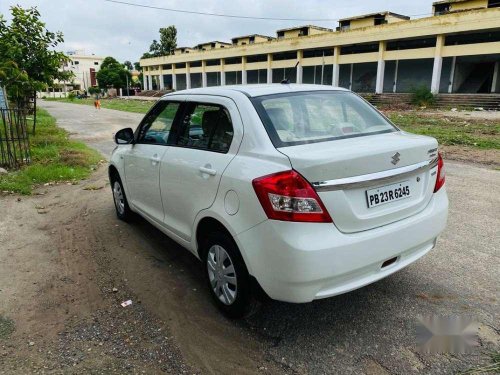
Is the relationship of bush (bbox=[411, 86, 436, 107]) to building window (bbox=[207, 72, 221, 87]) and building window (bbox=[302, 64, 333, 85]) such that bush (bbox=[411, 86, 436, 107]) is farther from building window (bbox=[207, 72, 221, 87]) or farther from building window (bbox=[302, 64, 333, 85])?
building window (bbox=[207, 72, 221, 87])

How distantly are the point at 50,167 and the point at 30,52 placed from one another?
17.2ft

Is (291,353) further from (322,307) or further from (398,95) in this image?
(398,95)

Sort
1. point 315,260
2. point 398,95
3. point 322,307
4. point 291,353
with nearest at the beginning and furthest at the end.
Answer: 1. point 315,260
2. point 291,353
3. point 322,307
4. point 398,95

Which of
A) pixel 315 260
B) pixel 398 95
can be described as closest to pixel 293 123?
pixel 315 260

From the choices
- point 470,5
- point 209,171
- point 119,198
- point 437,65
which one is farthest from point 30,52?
point 470,5

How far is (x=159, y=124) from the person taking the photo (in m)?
4.24

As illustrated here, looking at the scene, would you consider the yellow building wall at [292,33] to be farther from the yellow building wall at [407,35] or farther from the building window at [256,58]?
the yellow building wall at [407,35]

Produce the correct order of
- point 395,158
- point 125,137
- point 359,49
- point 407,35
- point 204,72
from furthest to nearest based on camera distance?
point 204,72 → point 359,49 → point 407,35 → point 125,137 → point 395,158

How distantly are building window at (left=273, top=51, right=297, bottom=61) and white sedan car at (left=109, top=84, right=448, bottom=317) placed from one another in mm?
45847

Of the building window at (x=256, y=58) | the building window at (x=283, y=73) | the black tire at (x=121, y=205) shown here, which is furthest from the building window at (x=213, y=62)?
the black tire at (x=121, y=205)

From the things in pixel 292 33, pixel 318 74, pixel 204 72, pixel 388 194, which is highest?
pixel 292 33

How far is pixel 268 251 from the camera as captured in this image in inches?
101

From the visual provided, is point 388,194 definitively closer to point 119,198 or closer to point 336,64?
point 119,198

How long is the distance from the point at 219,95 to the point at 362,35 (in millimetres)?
38596
